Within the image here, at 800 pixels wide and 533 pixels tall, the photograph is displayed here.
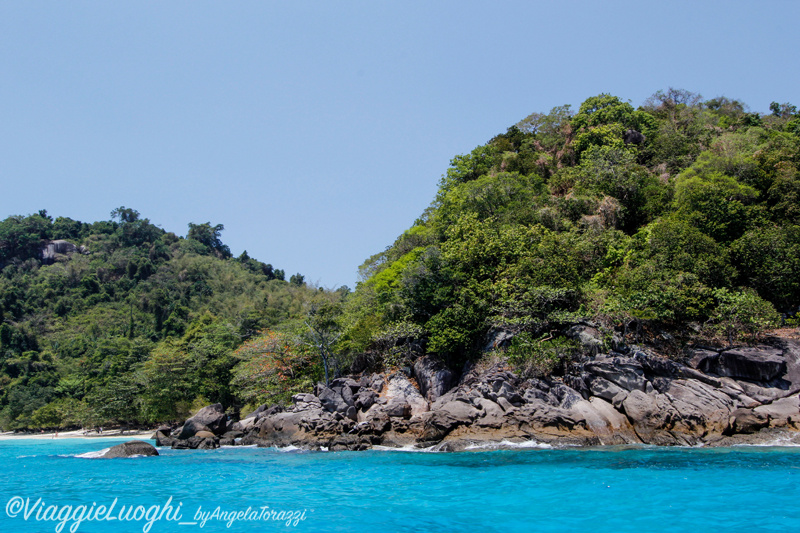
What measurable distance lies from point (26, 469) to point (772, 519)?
22.6 metres

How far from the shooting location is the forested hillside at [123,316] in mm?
36375

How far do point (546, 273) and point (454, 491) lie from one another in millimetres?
13561

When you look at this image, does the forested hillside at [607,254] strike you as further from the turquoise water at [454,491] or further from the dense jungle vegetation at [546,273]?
the turquoise water at [454,491]

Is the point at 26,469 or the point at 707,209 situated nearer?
the point at 26,469

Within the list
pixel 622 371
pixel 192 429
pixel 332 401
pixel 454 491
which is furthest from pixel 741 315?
pixel 192 429

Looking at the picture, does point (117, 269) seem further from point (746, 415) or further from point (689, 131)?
point (746, 415)

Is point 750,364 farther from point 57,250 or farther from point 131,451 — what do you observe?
point 57,250

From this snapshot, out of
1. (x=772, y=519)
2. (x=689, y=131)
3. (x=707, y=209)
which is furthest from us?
(x=689, y=131)

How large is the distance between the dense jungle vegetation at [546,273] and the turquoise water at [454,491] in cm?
646

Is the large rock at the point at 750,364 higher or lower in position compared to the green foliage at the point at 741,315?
lower

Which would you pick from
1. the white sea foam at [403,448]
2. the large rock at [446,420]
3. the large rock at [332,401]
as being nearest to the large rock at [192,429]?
the large rock at [332,401]

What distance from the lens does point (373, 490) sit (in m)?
11.8

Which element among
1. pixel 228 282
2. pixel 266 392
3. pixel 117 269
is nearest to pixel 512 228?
pixel 266 392

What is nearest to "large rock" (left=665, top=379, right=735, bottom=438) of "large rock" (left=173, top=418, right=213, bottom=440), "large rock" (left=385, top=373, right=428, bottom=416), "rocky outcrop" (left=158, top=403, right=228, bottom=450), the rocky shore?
the rocky shore
